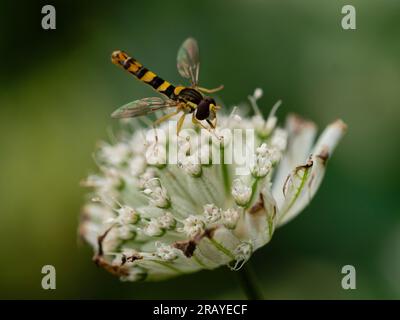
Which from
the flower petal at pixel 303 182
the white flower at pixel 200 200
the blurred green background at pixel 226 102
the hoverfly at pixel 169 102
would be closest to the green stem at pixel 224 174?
the white flower at pixel 200 200

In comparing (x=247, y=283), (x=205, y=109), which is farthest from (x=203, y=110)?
(x=247, y=283)

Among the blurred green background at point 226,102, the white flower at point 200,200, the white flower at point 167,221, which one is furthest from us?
the blurred green background at point 226,102

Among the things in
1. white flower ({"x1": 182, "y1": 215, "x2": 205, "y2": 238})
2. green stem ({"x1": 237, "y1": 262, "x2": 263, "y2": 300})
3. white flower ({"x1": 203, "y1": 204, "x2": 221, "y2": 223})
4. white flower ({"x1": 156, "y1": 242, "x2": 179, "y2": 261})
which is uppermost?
white flower ({"x1": 203, "y1": 204, "x2": 221, "y2": 223})

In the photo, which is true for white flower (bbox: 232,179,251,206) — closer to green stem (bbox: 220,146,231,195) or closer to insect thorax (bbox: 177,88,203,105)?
green stem (bbox: 220,146,231,195)

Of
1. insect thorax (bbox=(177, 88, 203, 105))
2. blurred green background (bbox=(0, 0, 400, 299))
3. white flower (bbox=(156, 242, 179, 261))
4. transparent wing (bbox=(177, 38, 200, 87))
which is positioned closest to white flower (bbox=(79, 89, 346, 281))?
white flower (bbox=(156, 242, 179, 261))

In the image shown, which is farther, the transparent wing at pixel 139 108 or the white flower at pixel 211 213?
the transparent wing at pixel 139 108

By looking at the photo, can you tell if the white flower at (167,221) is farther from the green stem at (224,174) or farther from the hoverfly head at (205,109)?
the hoverfly head at (205,109)
